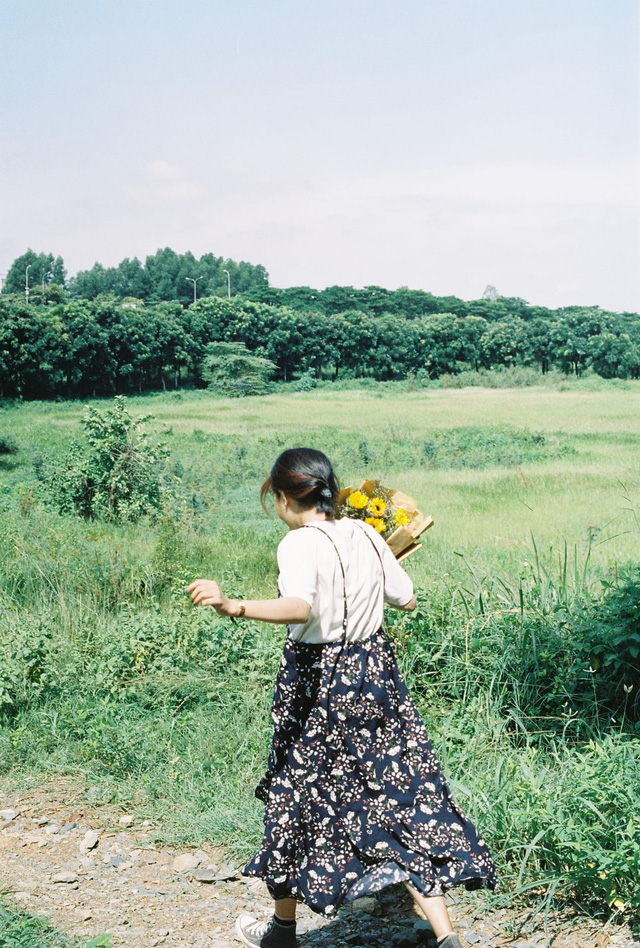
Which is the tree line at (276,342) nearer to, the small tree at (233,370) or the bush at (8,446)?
the small tree at (233,370)

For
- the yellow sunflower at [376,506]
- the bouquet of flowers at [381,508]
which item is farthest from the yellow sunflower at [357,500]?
the yellow sunflower at [376,506]

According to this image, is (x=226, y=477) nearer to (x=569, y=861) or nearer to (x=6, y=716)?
(x=6, y=716)

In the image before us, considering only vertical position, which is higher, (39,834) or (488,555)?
(488,555)

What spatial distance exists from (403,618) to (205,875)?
175cm

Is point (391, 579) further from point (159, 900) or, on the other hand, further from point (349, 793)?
point (159, 900)

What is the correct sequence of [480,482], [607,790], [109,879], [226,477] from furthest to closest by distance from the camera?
[226,477] < [480,482] < [109,879] < [607,790]

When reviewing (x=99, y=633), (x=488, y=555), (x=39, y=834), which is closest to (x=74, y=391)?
(x=99, y=633)

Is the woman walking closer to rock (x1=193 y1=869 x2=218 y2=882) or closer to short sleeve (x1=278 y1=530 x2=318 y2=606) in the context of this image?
short sleeve (x1=278 y1=530 x2=318 y2=606)

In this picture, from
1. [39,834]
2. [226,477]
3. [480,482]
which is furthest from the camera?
[226,477]

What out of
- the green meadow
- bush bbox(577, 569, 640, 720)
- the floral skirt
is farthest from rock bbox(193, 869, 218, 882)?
bush bbox(577, 569, 640, 720)

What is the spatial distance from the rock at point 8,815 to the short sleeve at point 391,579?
189cm

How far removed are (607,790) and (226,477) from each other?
195 inches

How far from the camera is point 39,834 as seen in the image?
3295mm

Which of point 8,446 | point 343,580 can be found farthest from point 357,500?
point 8,446
